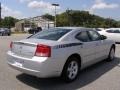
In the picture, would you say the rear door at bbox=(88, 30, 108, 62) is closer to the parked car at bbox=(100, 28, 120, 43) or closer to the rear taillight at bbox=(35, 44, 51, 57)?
the rear taillight at bbox=(35, 44, 51, 57)

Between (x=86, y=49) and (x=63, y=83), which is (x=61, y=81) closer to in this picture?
(x=63, y=83)

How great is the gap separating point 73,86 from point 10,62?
1.87 m

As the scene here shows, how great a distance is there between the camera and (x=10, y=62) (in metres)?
6.32

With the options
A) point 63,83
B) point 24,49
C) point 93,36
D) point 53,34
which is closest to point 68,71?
point 63,83

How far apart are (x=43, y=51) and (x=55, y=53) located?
311mm

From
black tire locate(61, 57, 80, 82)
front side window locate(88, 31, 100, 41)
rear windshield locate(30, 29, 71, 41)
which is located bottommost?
black tire locate(61, 57, 80, 82)

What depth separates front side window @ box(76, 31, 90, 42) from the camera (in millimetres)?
6896

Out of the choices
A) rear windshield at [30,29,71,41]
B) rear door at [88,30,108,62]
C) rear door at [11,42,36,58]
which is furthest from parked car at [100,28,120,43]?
rear door at [11,42,36,58]

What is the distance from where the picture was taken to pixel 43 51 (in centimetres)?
562

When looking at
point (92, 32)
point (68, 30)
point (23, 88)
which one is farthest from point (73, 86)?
point (92, 32)

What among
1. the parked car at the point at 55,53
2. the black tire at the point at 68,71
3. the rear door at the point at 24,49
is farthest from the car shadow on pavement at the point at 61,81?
the rear door at the point at 24,49

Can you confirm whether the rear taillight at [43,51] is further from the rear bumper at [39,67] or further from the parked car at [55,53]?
the rear bumper at [39,67]

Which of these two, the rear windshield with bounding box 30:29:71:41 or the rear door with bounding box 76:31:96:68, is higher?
the rear windshield with bounding box 30:29:71:41

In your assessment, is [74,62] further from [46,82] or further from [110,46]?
[110,46]
